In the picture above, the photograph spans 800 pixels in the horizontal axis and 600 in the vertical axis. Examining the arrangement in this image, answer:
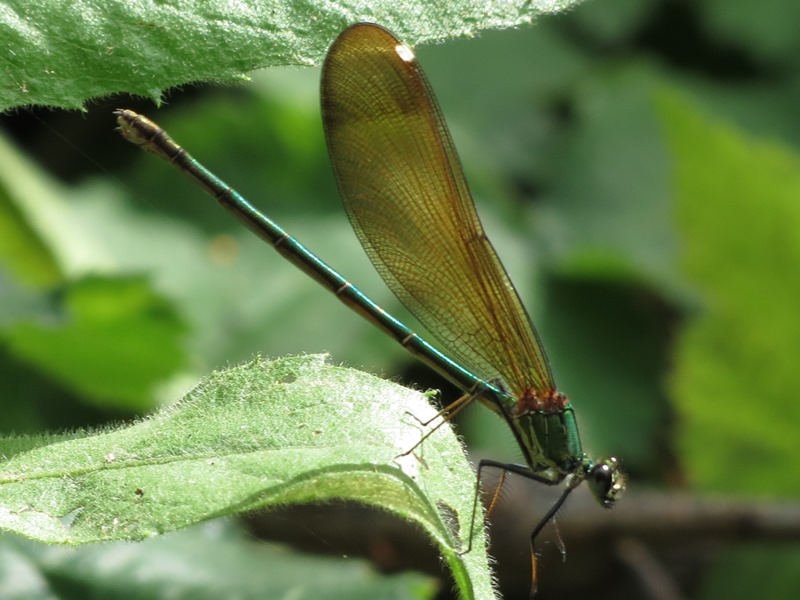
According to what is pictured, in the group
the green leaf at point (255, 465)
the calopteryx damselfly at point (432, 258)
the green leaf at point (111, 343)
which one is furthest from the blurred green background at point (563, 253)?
the green leaf at point (255, 465)

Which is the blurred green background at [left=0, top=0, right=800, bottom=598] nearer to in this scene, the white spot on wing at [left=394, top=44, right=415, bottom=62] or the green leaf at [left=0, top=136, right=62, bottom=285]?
the green leaf at [left=0, top=136, right=62, bottom=285]

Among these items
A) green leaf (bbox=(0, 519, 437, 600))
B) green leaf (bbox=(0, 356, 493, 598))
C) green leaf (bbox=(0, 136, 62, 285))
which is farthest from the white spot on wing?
green leaf (bbox=(0, 136, 62, 285))

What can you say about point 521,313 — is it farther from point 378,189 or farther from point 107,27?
point 107,27

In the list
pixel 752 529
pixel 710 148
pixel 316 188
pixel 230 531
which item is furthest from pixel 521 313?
pixel 316 188

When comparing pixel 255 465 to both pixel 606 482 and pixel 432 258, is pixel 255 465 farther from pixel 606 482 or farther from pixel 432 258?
pixel 606 482

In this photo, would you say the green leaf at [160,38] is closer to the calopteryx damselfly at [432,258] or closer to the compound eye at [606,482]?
the calopteryx damselfly at [432,258]

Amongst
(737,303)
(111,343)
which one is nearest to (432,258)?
(111,343)
